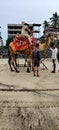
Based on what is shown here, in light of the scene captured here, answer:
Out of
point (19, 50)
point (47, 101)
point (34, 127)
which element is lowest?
point (19, 50)

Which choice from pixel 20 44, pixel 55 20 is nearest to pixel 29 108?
pixel 20 44

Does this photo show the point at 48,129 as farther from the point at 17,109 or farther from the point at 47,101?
the point at 47,101

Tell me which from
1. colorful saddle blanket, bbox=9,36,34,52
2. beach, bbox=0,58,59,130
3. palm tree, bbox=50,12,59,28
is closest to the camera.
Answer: beach, bbox=0,58,59,130

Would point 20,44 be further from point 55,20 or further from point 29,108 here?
point 55,20

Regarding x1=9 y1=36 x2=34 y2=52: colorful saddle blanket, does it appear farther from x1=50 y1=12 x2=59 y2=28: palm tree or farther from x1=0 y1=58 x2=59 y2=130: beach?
x1=50 y1=12 x2=59 y2=28: palm tree

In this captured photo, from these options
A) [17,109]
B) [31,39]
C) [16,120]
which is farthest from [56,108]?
[31,39]

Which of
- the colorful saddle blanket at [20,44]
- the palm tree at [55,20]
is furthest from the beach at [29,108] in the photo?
the palm tree at [55,20]

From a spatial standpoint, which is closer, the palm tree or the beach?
the beach

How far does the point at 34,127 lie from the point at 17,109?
2.36 m

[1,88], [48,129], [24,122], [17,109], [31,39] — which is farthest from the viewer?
[31,39]

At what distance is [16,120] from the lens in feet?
31.9

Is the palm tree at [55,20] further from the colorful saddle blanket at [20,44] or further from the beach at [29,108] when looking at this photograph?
the beach at [29,108]

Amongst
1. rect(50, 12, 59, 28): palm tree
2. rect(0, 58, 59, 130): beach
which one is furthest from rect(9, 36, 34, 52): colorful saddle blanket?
rect(50, 12, 59, 28): palm tree

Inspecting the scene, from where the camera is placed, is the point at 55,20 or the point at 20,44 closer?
the point at 20,44
